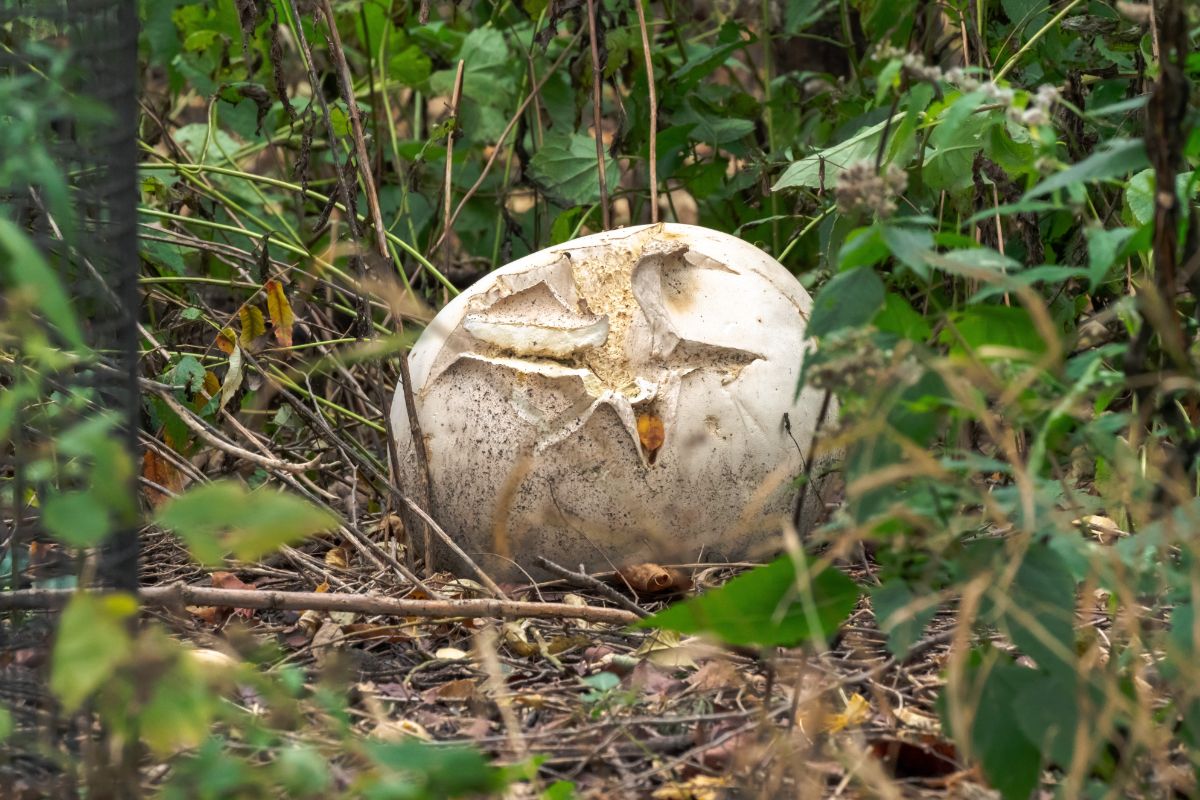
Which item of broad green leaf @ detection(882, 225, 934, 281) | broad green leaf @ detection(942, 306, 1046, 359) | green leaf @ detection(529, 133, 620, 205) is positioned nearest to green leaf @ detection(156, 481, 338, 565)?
broad green leaf @ detection(882, 225, 934, 281)

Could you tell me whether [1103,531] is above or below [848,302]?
below

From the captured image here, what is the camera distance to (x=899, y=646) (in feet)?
5.01

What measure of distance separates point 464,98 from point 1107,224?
1.84m

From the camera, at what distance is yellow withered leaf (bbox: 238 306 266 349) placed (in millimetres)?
2848

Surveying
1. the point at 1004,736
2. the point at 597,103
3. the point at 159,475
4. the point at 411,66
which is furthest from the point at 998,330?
the point at 411,66

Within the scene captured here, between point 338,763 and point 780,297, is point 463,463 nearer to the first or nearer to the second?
point 780,297

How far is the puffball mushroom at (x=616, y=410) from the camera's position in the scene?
2.42 meters

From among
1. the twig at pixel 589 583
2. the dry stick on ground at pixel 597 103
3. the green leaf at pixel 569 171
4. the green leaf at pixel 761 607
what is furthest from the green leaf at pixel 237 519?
the green leaf at pixel 569 171

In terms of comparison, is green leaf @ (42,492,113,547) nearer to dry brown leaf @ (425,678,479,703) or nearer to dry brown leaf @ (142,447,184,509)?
dry brown leaf @ (425,678,479,703)

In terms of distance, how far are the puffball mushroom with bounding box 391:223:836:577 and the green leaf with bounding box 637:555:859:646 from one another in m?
0.70

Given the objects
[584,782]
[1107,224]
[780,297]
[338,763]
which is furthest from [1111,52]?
[338,763]

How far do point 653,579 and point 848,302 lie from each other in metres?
0.95

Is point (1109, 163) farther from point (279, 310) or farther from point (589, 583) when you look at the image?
point (279, 310)

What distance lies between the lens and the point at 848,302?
5.14 feet
